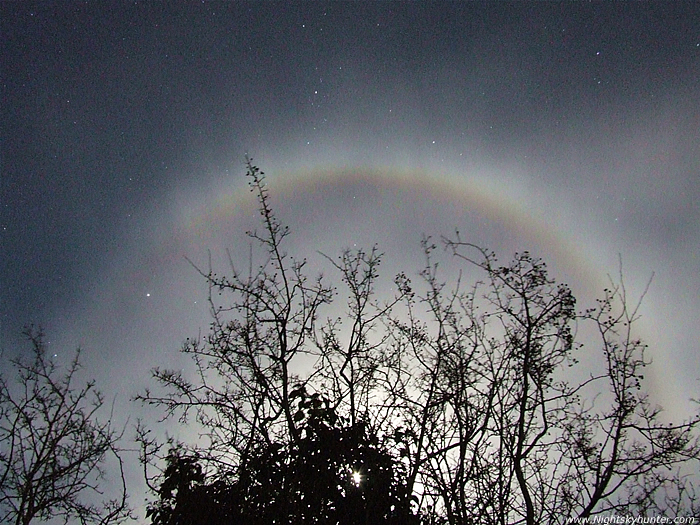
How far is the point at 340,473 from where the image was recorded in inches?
227

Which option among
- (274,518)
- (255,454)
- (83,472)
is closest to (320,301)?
(255,454)

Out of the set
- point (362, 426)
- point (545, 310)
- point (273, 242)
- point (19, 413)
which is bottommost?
point (362, 426)

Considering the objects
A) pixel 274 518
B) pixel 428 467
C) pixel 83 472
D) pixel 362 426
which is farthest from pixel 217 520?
pixel 83 472

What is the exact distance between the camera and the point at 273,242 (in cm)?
970

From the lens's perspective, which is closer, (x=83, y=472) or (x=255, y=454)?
(x=255, y=454)

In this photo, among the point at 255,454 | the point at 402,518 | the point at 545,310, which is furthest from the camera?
the point at 545,310

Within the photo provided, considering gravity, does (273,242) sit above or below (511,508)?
above

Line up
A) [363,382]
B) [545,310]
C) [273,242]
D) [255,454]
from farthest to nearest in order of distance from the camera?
[273,242], [363,382], [545,310], [255,454]

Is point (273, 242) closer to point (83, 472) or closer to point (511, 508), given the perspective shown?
point (511, 508)

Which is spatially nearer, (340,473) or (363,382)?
(340,473)

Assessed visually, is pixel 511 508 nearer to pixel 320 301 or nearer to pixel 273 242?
pixel 320 301

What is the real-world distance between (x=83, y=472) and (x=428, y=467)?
28.6 ft

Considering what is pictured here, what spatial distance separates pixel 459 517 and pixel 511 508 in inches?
34.0

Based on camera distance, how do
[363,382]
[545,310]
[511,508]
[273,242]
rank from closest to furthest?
[511,508] → [545,310] → [363,382] → [273,242]
